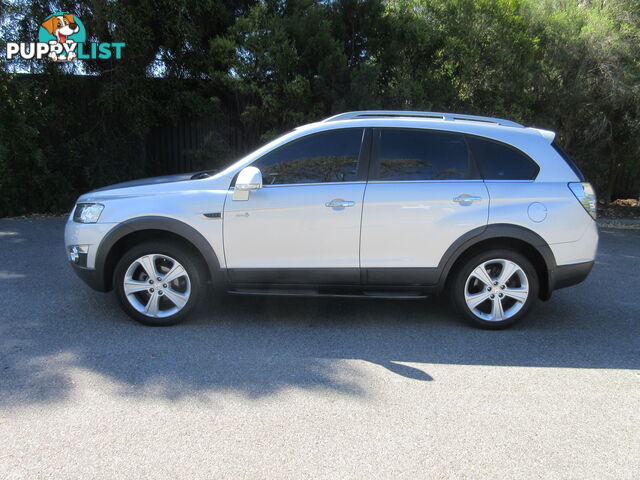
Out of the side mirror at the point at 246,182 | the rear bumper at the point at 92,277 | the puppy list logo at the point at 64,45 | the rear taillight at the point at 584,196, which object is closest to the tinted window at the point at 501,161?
the rear taillight at the point at 584,196

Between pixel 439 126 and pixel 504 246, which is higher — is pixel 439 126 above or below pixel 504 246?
above

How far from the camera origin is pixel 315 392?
3742mm

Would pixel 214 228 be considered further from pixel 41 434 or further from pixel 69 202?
pixel 69 202

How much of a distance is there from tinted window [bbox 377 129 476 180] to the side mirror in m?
1.04

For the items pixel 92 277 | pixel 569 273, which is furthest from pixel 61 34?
pixel 569 273

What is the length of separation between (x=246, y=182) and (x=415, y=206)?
1.43 meters

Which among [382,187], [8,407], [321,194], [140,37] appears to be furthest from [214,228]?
[140,37]

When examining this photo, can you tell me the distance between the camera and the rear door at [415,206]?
4.74 metres

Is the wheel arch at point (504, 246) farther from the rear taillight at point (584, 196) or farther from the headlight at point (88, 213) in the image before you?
the headlight at point (88, 213)

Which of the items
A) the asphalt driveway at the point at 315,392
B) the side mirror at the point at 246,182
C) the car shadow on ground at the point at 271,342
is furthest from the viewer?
the side mirror at the point at 246,182

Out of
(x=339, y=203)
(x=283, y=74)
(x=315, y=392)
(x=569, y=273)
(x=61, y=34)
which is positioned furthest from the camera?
(x=61, y=34)

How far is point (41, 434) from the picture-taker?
126 inches

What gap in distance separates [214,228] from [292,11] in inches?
276

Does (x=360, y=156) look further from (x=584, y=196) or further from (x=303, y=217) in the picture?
(x=584, y=196)
